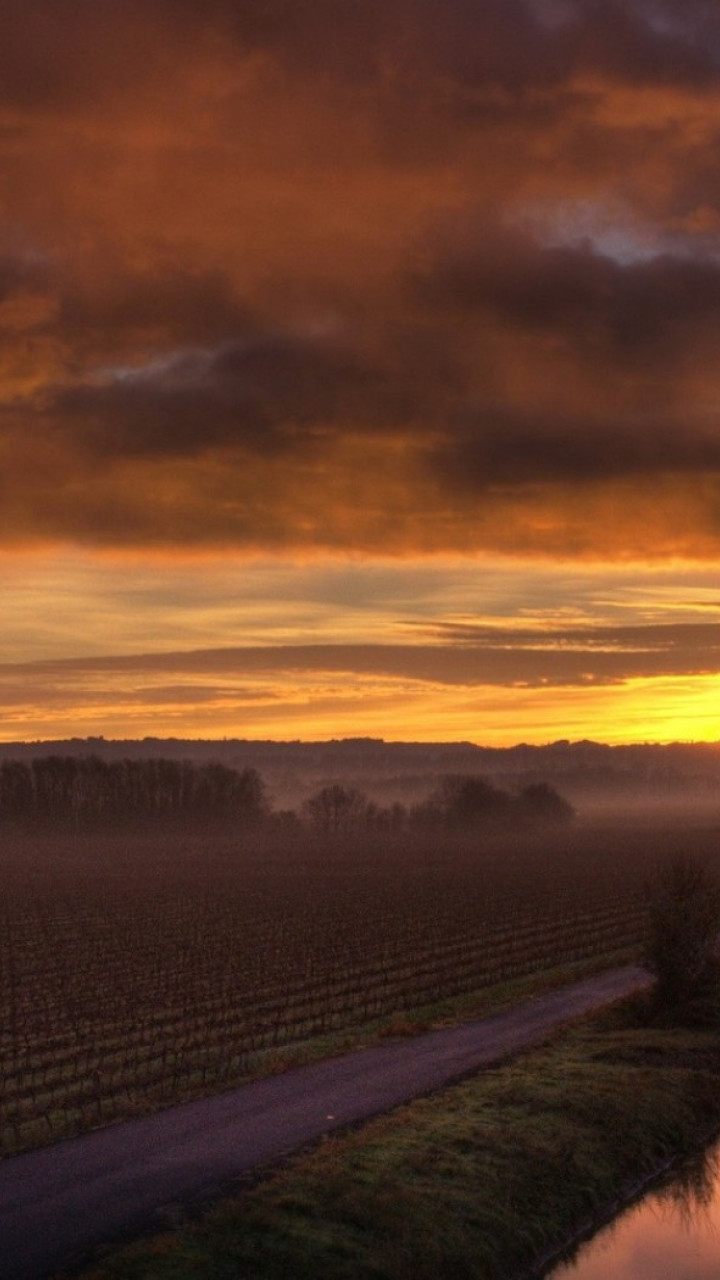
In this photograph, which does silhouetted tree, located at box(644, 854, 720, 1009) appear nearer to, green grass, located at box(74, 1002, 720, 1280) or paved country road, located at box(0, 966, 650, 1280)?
green grass, located at box(74, 1002, 720, 1280)

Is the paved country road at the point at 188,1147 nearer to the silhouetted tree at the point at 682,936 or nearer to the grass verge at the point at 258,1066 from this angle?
the grass verge at the point at 258,1066

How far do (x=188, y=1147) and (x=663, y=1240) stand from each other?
1033cm

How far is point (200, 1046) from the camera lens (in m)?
38.2

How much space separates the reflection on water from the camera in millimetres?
24891

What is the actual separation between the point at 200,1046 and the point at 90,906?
5124 cm

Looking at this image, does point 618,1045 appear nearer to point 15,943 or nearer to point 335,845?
point 15,943

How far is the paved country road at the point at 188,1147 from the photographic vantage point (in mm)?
22547

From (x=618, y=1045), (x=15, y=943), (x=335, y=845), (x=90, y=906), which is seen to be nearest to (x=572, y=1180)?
(x=618, y=1045)

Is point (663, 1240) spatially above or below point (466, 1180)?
below

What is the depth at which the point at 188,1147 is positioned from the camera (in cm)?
2738

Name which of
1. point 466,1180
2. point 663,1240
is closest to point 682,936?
point 663,1240

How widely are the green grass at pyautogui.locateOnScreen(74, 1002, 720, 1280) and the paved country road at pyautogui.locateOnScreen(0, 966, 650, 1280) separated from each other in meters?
0.99

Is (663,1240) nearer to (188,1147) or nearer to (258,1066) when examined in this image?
(188,1147)

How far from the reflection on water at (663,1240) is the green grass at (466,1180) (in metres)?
0.73
